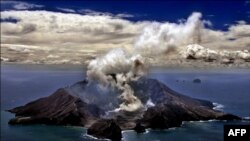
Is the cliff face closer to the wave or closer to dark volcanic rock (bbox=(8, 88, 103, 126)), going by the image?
dark volcanic rock (bbox=(8, 88, 103, 126))

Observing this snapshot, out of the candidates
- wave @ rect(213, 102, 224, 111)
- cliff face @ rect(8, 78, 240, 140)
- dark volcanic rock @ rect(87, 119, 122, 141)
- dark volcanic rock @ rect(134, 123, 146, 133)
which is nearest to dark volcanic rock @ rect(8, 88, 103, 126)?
cliff face @ rect(8, 78, 240, 140)

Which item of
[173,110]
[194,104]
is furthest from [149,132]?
[194,104]

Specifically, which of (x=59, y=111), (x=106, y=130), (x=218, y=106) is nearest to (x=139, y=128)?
(x=106, y=130)

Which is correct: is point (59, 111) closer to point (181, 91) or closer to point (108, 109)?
point (108, 109)

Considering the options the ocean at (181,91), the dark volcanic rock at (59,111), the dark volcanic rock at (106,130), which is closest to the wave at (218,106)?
the ocean at (181,91)

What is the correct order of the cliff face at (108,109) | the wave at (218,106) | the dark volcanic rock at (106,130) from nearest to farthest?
the dark volcanic rock at (106,130), the cliff face at (108,109), the wave at (218,106)

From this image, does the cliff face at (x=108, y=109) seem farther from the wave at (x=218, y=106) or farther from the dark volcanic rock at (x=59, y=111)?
the wave at (x=218, y=106)
